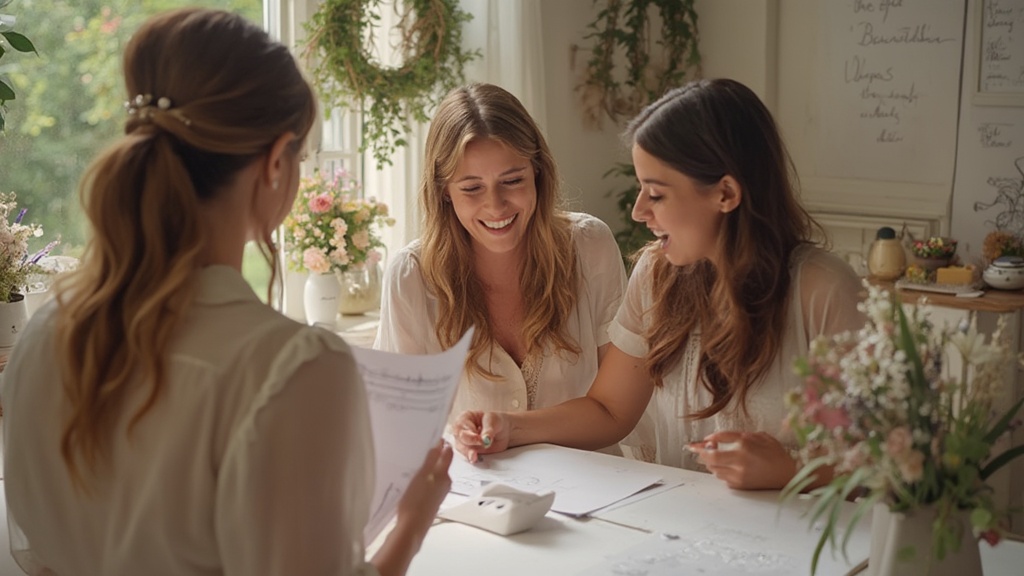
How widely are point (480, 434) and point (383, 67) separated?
6.28 ft

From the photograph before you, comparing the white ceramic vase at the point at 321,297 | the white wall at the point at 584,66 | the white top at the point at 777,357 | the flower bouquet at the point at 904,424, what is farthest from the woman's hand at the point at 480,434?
the white wall at the point at 584,66

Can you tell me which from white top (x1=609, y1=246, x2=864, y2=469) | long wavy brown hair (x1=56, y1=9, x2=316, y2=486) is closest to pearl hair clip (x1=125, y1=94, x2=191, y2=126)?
long wavy brown hair (x1=56, y1=9, x2=316, y2=486)

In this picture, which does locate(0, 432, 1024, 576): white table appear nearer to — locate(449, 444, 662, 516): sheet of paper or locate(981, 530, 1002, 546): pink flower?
locate(449, 444, 662, 516): sheet of paper

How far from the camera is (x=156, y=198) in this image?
112cm

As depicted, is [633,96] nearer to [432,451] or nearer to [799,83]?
[799,83]

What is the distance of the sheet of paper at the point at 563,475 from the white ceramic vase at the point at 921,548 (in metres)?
0.54

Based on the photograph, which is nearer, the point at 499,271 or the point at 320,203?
the point at 499,271

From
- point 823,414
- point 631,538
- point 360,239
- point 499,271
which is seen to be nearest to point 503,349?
point 499,271

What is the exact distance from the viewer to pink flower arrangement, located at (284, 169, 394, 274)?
3.52 meters

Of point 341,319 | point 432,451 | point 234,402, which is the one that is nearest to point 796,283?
point 432,451

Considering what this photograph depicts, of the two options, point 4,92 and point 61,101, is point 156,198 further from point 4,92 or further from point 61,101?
point 61,101

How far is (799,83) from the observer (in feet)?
13.9

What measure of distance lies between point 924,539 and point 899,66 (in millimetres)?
2957

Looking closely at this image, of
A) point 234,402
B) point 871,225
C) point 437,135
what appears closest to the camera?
point 234,402
